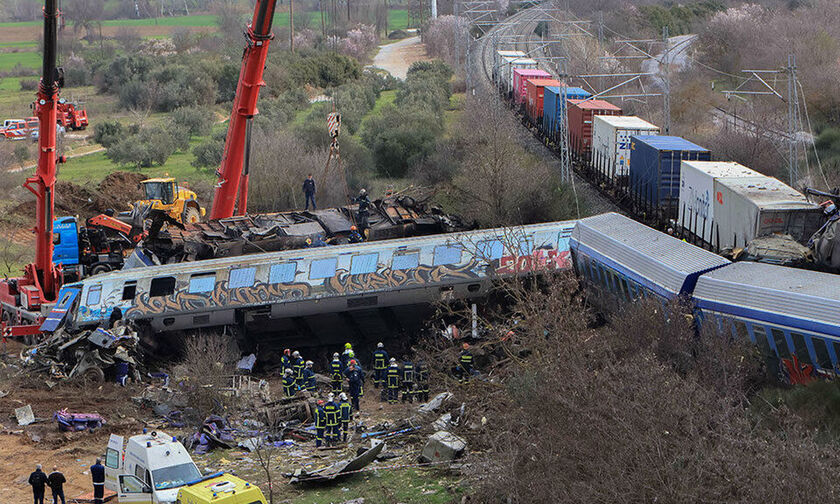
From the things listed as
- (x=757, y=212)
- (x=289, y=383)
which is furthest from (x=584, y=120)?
(x=289, y=383)

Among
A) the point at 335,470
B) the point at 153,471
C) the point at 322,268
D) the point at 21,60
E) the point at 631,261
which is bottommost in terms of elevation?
the point at 21,60

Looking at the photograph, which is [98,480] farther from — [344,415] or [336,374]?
[336,374]

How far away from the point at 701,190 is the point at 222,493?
688 inches

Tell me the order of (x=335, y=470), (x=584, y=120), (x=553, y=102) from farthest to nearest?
(x=553, y=102), (x=584, y=120), (x=335, y=470)

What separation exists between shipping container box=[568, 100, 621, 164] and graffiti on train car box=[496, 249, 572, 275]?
1631 cm

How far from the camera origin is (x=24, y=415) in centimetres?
2094

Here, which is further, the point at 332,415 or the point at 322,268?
the point at 322,268

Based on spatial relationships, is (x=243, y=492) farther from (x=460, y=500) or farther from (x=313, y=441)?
(x=313, y=441)

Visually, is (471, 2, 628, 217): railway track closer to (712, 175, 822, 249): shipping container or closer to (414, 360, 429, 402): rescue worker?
(712, 175, 822, 249): shipping container

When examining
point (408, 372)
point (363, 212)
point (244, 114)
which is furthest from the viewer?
point (363, 212)

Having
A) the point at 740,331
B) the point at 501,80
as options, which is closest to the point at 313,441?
the point at 740,331

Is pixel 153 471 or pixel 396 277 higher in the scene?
pixel 153 471

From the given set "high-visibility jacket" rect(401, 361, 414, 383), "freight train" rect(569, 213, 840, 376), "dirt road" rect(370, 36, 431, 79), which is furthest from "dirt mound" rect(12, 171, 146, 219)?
"dirt road" rect(370, 36, 431, 79)

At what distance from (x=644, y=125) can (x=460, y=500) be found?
919 inches
